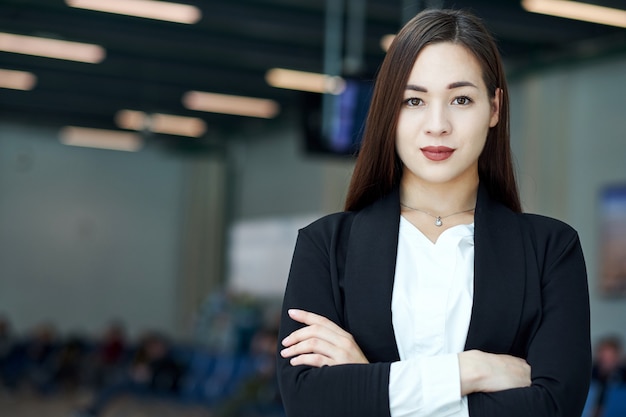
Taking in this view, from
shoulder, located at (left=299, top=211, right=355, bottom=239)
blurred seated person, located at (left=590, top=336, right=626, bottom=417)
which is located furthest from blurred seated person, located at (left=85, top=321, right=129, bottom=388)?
shoulder, located at (left=299, top=211, right=355, bottom=239)

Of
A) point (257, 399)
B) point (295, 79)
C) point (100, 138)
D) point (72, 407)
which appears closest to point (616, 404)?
point (257, 399)

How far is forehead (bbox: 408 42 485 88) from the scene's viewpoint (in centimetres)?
150

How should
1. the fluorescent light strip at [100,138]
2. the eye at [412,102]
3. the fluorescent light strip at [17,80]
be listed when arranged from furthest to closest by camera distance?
the fluorescent light strip at [100,138] < the fluorescent light strip at [17,80] < the eye at [412,102]

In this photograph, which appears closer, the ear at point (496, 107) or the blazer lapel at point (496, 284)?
the blazer lapel at point (496, 284)

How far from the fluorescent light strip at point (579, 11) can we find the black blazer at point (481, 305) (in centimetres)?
821

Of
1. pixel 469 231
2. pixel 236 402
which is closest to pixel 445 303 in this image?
pixel 469 231

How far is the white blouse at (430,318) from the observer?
1.42 metres

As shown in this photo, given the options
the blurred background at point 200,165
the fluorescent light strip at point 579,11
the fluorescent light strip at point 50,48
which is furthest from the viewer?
the fluorescent light strip at point 50,48

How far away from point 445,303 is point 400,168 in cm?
25

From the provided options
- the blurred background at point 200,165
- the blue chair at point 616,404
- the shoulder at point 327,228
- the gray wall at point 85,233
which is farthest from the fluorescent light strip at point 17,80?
the shoulder at point 327,228

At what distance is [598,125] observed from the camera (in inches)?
425

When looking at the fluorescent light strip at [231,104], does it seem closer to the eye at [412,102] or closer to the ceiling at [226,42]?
the ceiling at [226,42]

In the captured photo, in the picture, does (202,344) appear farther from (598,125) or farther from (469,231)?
(469,231)

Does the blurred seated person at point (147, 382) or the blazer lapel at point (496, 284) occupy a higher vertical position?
the blazer lapel at point (496, 284)
